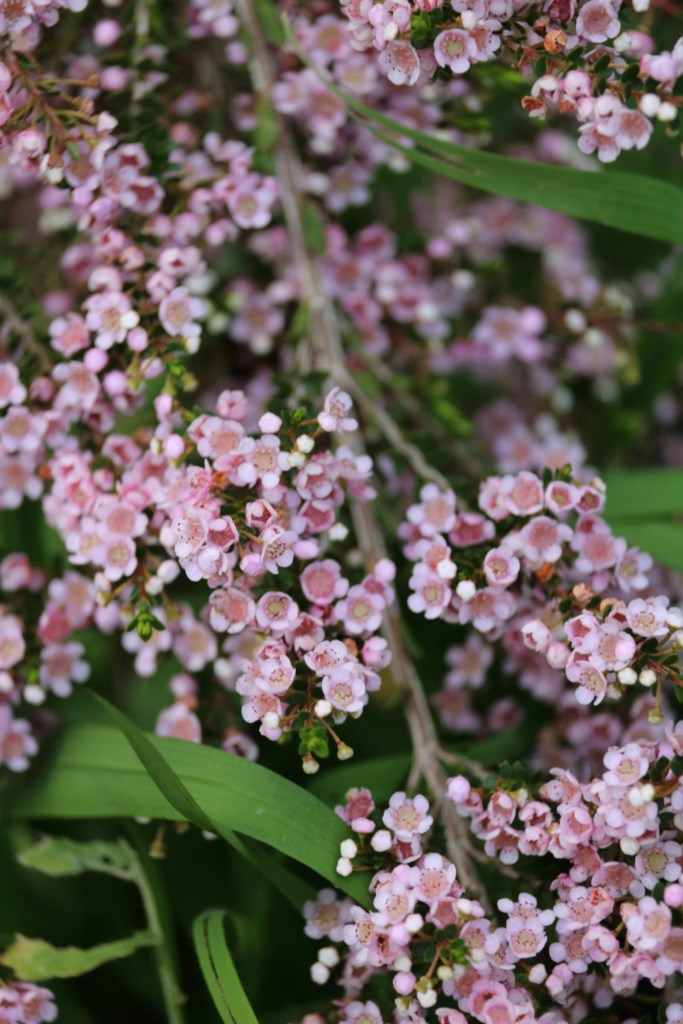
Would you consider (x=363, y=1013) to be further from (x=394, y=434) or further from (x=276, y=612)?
(x=394, y=434)

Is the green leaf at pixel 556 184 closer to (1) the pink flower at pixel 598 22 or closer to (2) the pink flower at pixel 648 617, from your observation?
(1) the pink flower at pixel 598 22

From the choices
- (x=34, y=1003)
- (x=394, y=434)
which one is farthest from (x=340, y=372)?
(x=34, y=1003)

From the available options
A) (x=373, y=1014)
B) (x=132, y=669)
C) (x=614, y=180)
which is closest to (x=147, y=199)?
(x=614, y=180)

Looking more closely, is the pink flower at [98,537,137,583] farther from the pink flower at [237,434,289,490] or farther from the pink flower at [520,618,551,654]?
the pink flower at [520,618,551,654]

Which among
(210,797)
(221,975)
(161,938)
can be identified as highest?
(210,797)

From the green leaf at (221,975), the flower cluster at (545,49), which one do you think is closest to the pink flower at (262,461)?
the flower cluster at (545,49)

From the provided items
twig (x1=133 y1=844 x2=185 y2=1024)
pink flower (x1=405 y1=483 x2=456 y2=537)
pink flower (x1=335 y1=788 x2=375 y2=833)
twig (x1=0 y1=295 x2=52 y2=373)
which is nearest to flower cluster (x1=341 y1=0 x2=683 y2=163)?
pink flower (x1=405 y1=483 x2=456 y2=537)
